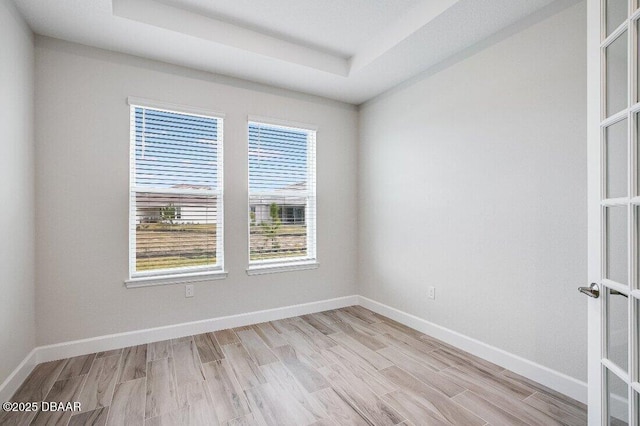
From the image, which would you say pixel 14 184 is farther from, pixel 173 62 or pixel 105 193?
pixel 173 62

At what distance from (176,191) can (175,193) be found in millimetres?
22

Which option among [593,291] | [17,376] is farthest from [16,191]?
[593,291]

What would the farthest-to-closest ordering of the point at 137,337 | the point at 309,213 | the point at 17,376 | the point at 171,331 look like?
the point at 309,213
the point at 171,331
the point at 137,337
the point at 17,376

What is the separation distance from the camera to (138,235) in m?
2.89

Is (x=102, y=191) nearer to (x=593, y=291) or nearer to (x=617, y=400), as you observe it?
(x=593, y=291)

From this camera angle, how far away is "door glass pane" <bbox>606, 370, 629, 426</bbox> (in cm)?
123

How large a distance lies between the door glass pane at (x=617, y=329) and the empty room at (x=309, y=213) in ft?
0.04

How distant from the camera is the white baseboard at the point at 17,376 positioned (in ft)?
6.42

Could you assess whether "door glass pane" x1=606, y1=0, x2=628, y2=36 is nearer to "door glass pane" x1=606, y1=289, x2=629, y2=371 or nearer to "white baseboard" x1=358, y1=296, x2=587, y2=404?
"door glass pane" x1=606, y1=289, x2=629, y2=371

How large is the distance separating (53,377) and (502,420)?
9.84 feet

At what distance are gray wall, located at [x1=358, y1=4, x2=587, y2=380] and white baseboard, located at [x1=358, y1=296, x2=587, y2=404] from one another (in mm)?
54

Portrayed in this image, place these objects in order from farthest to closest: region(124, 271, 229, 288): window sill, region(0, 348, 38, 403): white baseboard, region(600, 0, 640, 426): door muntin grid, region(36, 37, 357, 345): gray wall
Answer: region(124, 271, 229, 288): window sill → region(36, 37, 357, 345): gray wall → region(0, 348, 38, 403): white baseboard → region(600, 0, 640, 426): door muntin grid

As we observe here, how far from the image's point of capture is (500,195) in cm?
246

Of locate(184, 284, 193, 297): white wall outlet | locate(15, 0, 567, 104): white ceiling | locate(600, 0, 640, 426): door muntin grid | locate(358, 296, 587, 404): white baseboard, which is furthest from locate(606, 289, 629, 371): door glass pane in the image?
locate(184, 284, 193, 297): white wall outlet
